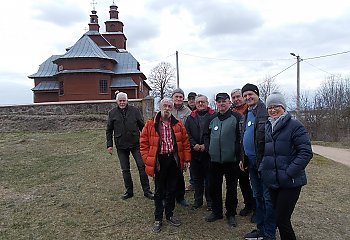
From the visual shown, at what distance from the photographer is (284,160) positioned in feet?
10.8

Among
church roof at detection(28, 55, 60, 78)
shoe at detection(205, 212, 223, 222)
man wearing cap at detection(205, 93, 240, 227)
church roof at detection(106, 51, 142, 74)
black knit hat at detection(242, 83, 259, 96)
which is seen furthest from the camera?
church roof at detection(106, 51, 142, 74)

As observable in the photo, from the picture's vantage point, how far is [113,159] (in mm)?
9391

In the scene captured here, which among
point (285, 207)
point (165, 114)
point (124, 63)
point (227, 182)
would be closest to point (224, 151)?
point (227, 182)

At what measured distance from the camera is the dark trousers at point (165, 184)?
4.52 meters

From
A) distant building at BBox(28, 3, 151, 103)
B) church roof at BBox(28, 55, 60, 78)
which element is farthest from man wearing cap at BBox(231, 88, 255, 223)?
church roof at BBox(28, 55, 60, 78)

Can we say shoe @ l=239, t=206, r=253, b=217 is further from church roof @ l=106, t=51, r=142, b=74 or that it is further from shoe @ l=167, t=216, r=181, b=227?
church roof @ l=106, t=51, r=142, b=74

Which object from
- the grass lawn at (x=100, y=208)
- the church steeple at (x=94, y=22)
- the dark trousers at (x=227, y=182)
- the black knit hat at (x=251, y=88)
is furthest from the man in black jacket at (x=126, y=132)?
the church steeple at (x=94, y=22)

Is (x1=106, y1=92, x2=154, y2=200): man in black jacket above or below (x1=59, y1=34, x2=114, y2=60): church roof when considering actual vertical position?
below

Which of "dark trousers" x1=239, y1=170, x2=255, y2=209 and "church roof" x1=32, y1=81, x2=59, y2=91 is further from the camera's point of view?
"church roof" x1=32, y1=81, x2=59, y2=91

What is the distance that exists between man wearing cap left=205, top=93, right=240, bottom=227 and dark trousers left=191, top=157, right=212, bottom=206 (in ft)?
1.62

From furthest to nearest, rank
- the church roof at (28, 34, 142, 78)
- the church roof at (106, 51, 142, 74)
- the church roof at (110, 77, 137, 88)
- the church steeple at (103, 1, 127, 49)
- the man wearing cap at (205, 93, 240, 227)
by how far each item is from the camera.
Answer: the church steeple at (103, 1, 127, 49) < the church roof at (106, 51, 142, 74) < the church roof at (110, 77, 137, 88) < the church roof at (28, 34, 142, 78) < the man wearing cap at (205, 93, 240, 227)

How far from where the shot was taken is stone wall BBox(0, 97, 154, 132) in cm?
1791

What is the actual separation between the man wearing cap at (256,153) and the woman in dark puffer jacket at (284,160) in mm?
330

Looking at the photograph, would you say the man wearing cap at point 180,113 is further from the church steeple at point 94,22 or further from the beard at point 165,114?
the church steeple at point 94,22
